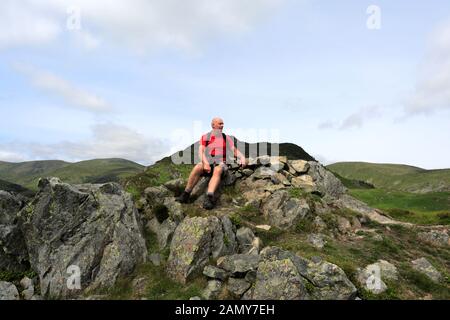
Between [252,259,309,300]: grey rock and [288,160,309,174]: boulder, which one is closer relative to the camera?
[252,259,309,300]: grey rock

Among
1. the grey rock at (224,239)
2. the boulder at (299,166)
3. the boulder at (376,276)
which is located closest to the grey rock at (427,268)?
the boulder at (376,276)

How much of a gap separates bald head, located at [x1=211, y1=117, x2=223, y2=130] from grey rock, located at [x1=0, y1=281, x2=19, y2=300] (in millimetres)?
12297

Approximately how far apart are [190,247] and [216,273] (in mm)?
1844

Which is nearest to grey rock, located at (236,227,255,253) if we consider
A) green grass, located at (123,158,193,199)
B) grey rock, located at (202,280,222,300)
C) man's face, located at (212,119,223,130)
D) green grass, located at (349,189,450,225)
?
grey rock, located at (202,280,222,300)

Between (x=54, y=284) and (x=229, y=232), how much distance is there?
26.0ft

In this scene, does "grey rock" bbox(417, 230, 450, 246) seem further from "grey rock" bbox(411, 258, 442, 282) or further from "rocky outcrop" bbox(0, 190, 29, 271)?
"rocky outcrop" bbox(0, 190, 29, 271)

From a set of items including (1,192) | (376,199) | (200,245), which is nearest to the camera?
(200,245)

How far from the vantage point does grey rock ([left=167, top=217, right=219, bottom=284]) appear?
14.6 m

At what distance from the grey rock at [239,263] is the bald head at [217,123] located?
7.74m

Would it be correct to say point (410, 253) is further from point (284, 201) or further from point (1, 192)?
point (1, 192)

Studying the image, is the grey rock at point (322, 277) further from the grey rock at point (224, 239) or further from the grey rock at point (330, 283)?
the grey rock at point (224, 239)

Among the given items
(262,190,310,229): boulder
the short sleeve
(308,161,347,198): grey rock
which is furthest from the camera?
(308,161,347,198): grey rock
